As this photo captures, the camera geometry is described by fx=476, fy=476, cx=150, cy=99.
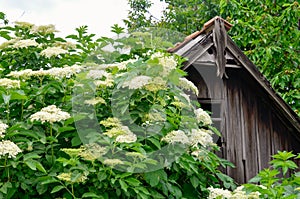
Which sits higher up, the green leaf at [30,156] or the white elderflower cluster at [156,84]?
the white elderflower cluster at [156,84]

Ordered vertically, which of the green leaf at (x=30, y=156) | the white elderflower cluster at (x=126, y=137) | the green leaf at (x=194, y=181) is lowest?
the green leaf at (x=194, y=181)

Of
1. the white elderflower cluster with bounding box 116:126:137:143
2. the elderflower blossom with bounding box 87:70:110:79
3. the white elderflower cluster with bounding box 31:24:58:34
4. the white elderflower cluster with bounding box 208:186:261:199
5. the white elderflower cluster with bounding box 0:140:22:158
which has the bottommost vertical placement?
the white elderflower cluster with bounding box 208:186:261:199

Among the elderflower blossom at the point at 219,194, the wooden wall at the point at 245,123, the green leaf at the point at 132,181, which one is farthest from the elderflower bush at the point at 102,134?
the wooden wall at the point at 245,123

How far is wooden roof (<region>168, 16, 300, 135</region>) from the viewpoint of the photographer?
5.08 meters

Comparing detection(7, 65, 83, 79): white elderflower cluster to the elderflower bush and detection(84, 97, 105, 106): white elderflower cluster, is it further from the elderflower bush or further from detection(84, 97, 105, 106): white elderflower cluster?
detection(84, 97, 105, 106): white elderflower cluster

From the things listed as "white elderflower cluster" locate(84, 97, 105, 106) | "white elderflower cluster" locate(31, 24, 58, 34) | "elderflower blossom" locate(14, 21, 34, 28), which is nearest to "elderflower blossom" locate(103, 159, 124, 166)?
"white elderflower cluster" locate(84, 97, 105, 106)

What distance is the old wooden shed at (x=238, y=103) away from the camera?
5250mm

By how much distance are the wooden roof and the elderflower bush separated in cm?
130

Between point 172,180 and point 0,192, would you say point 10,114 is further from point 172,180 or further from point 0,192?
point 172,180

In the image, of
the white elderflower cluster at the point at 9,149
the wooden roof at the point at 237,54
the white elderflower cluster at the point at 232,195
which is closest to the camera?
the white elderflower cluster at the point at 9,149

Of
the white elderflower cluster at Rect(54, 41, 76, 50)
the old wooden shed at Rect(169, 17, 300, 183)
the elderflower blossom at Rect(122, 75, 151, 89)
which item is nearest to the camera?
the elderflower blossom at Rect(122, 75, 151, 89)

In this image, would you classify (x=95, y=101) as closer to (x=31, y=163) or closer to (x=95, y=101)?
(x=95, y=101)

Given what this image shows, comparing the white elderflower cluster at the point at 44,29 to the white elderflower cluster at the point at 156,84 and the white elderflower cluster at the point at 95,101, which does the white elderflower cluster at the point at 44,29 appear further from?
the white elderflower cluster at the point at 156,84

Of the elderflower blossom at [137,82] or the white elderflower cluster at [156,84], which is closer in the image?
the elderflower blossom at [137,82]
